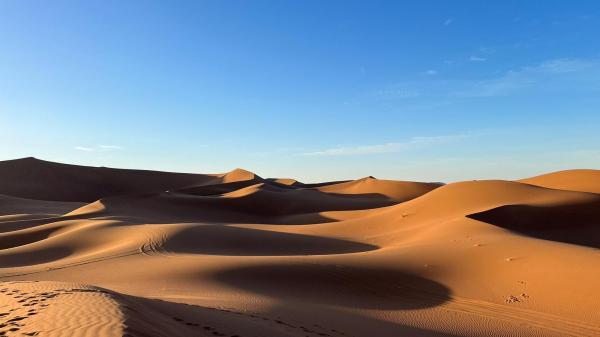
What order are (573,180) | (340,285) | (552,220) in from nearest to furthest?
(340,285) → (552,220) → (573,180)

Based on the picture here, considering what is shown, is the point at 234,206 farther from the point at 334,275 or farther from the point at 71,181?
the point at 71,181

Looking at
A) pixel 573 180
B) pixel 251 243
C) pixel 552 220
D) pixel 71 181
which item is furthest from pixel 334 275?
pixel 71 181

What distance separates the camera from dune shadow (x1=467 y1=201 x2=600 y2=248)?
15.7 meters

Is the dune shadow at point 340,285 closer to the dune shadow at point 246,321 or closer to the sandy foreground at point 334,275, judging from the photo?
the sandy foreground at point 334,275

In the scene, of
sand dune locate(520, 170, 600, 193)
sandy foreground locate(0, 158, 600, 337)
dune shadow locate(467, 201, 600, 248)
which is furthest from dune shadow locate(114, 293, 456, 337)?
sand dune locate(520, 170, 600, 193)

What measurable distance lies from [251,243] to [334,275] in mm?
6136

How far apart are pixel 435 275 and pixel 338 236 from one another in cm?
802

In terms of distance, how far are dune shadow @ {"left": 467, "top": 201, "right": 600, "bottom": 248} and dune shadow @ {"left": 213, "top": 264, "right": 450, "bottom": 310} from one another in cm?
781

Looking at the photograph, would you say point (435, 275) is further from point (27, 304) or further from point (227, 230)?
point (227, 230)

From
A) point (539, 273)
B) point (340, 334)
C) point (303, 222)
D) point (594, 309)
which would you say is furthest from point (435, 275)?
point (303, 222)

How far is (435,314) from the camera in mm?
7832

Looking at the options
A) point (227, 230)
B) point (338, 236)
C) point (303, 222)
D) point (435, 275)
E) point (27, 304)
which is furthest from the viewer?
point (303, 222)

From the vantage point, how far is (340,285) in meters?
9.34

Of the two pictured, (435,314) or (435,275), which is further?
(435,275)
